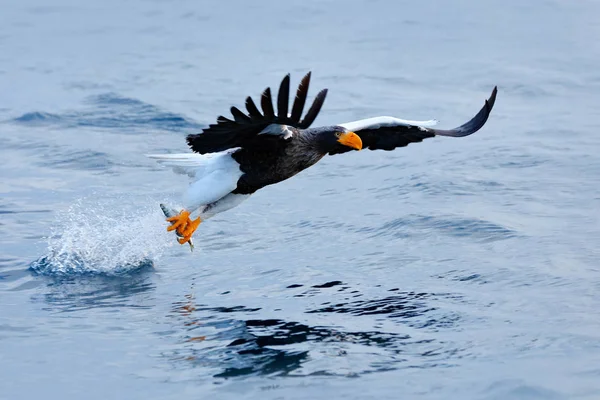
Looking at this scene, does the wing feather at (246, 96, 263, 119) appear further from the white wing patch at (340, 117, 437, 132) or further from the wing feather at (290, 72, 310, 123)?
the white wing patch at (340, 117, 437, 132)

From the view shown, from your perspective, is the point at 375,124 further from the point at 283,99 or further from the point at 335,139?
the point at 283,99

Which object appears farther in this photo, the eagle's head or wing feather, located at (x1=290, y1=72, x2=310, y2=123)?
the eagle's head

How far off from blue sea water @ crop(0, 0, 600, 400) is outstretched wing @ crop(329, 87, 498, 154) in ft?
2.49

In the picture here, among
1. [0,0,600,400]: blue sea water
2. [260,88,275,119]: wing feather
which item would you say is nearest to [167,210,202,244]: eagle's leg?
[0,0,600,400]: blue sea water

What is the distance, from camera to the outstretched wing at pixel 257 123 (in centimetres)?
693

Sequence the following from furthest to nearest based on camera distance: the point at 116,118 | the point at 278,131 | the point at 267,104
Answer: the point at 116,118 → the point at 278,131 → the point at 267,104

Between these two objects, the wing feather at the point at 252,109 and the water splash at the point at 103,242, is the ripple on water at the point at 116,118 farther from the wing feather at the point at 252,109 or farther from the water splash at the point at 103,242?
the wing feather at the point at 252,109

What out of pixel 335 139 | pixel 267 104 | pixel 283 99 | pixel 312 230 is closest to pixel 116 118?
pixel 312 230

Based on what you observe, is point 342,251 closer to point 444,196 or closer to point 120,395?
point 444,196

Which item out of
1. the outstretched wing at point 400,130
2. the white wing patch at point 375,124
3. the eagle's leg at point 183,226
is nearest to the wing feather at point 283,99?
the eagle's leg at point 183,226

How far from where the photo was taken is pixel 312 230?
9.62m

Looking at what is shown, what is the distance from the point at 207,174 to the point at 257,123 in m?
1.32

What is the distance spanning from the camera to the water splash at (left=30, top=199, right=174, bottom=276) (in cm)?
851

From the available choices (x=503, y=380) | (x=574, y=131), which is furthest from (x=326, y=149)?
(x=574, y=131)
